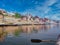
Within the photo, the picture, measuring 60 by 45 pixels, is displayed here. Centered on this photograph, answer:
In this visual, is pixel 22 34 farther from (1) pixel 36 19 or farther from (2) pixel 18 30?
(1) pixel 36 19

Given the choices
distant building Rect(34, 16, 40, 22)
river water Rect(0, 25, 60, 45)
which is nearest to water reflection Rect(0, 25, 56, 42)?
river water Rect(0, 25, 60, 45)

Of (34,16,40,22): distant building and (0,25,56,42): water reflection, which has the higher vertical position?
(34,16,40,22): distant building

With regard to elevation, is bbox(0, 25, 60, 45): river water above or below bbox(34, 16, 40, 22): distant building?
below

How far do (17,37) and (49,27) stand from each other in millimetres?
547

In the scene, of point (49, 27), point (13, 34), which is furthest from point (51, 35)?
point (13, 34)

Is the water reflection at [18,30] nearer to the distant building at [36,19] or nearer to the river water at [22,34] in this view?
the river water at [22,34]

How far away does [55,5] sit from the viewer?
3705 mm

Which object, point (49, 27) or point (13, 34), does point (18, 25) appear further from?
point (49, 27)

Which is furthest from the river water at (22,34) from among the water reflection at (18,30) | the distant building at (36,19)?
the distant building at (36,19)

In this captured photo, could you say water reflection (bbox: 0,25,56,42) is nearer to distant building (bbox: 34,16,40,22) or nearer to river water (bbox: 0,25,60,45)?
river water (bbox: 0,25,60,45)

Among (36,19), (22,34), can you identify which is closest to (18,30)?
(22,34)

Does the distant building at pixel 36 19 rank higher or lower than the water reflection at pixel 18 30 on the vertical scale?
higher

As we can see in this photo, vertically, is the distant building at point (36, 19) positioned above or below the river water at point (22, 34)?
above

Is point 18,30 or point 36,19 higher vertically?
point 36,19
